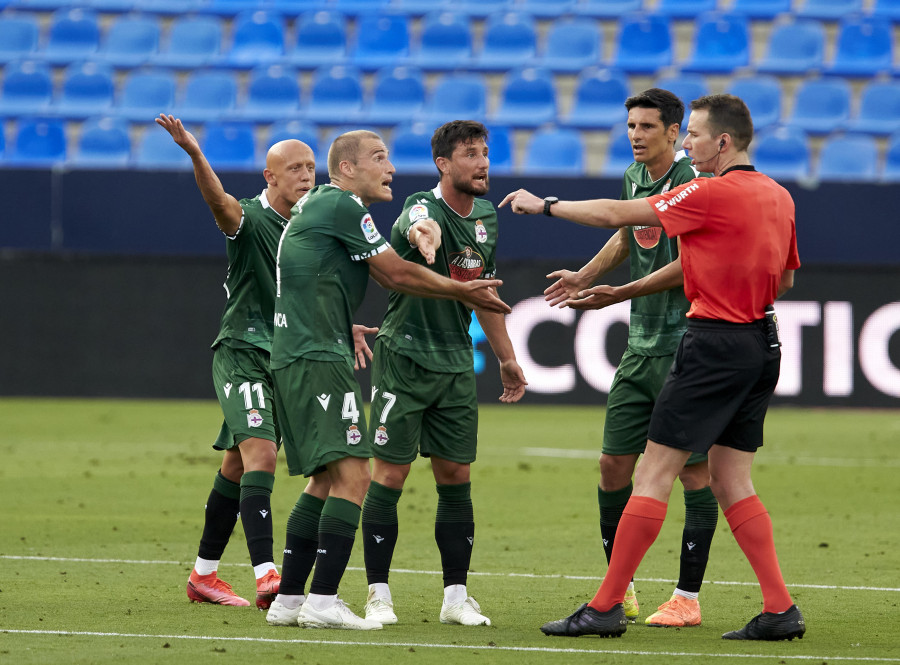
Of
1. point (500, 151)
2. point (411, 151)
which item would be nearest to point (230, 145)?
point (411, 151)

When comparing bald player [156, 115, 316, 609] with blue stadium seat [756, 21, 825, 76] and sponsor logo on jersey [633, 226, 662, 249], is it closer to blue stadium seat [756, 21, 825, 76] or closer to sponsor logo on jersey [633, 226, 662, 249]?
sponsor logo on jersey [633, 226, 662, 249]

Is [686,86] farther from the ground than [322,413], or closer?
farther from the ground

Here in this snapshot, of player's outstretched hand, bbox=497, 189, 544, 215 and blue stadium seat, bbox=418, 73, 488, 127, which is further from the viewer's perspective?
blue stadium seat, bbox=418, 73, 488, 127

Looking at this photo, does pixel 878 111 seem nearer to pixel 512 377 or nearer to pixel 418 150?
pixel 418 150

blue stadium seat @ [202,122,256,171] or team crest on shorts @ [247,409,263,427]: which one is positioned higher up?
blue stadium seat @ [202,122,256,171]

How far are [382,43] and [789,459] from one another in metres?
10.6

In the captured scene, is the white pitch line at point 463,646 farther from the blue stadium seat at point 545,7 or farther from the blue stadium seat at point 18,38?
the blue stadium seat at point 18,38

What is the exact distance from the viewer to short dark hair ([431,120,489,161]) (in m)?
6.17

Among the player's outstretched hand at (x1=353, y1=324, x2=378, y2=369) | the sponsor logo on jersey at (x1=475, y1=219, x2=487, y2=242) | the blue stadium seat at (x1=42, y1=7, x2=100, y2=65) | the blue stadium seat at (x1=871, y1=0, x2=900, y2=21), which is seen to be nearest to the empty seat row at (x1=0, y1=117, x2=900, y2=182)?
the blue stadium seat at (x1=42, y1=7, x2=100, y2=65)

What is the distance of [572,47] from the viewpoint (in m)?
20.3

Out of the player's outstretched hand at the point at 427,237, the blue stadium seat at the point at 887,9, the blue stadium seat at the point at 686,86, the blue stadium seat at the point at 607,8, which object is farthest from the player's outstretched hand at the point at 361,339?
the blue stadium seat at the point at 887,9

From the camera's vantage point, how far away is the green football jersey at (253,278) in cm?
673

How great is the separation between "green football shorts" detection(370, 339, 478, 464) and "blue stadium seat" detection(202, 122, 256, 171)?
42.8 ft

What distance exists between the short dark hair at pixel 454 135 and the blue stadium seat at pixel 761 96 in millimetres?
13734
